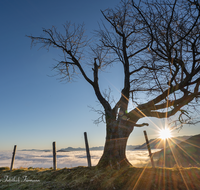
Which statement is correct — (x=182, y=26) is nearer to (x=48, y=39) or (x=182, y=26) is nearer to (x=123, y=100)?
(x=123, y=100)

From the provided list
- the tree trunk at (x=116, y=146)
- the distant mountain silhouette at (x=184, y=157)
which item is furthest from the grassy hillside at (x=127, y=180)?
the distant mountain silhouette at (x=184, y=157)

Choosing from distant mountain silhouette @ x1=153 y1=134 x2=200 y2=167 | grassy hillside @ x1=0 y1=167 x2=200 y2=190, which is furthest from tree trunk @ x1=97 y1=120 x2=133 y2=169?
distant mountain silhouette @ x1=153 y1=134 x2=200 y2=167

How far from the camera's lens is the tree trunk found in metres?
5.63

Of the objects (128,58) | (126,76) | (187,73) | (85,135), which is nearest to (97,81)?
(126,76)

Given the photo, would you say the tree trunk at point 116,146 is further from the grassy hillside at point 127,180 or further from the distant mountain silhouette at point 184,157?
the distant mountain silhouette at point 184,157

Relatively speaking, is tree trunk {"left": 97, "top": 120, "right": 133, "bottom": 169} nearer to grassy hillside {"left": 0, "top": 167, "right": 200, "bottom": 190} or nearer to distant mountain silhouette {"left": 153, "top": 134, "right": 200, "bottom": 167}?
grassy hillside {"left": 0, "top": 167, "right": 200, "bottom": 190}

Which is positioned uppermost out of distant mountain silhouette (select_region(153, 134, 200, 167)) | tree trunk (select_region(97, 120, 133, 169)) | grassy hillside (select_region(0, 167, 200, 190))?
tree trunk (select_region(97, 120, 133, 169))

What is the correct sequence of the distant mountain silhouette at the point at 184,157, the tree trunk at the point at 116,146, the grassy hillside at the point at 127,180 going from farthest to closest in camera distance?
the distant mountain silhouette at the point at 184,157 < the tree trunk at the point at 116,146 < the grassy hillside at the point at 127,180

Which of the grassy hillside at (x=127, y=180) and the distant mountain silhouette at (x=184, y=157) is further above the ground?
the grassy hillside at (x=127, y=180)

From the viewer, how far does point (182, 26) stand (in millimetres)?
4402

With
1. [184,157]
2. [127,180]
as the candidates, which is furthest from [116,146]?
[184,157]

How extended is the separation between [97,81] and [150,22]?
393 centimetres

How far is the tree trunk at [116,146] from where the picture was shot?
18.5 ft

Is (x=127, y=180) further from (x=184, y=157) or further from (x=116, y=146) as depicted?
(x=184, y=157)
